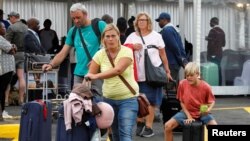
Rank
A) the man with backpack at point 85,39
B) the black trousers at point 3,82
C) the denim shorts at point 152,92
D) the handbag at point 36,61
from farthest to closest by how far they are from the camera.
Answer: the handbag at point 36,61
the black trousers at point 3,82
the denim shorts at point 152,92
the man with backpack at point 85,39

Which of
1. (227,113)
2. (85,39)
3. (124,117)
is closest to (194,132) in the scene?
(124,117)

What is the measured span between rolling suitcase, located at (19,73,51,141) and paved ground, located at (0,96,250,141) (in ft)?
7.69

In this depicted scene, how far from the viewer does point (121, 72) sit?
7.87 m

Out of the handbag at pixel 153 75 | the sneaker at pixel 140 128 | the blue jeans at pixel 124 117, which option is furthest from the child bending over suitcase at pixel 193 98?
the sneaker at pixel 140 128

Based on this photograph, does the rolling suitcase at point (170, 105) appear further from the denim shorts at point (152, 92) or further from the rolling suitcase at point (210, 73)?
the rolling suitcase at point (210, 73)

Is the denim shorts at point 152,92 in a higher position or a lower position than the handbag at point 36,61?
lower

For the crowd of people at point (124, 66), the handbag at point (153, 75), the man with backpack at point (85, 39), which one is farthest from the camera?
the handbag at point (153, 75)

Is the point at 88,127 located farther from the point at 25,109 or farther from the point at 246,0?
the point at 246,0

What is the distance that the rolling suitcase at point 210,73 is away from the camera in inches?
645

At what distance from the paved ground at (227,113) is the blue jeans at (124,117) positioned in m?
2.31

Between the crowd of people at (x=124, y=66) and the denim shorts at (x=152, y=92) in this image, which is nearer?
the crowd of people at (x=124, y=66)

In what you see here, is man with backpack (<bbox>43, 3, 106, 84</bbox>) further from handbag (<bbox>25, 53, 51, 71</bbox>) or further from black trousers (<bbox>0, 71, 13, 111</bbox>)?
handbag (<bbox>25, 53, 51, 71</bbox>)

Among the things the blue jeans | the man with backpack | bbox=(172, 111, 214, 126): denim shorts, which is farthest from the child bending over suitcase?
the man with backpack

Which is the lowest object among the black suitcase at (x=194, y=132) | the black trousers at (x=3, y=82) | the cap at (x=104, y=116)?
the black suitcase at (x=194, y=132)
